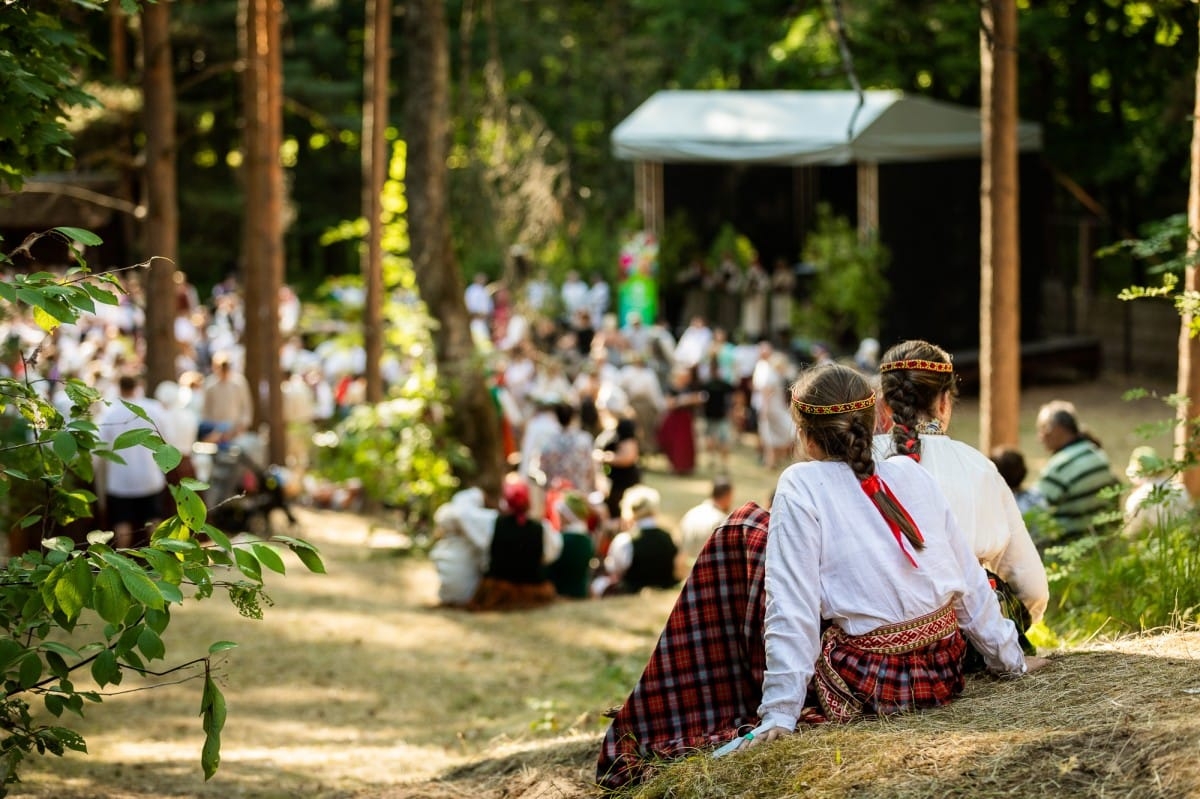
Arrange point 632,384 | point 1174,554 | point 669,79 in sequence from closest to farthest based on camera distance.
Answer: point 1174,554 → point 632,384 → point 669,79

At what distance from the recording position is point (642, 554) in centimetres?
1109

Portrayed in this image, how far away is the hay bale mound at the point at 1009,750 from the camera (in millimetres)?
3551

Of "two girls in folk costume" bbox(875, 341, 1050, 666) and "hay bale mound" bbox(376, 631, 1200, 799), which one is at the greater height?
"two girls in folk costume" bbox(875, 341, 1050, 666)

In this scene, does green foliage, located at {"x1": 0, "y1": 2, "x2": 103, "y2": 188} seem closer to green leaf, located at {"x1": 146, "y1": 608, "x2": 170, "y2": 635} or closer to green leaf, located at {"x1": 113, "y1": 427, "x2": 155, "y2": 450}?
green leaf, located at {"x1": 113, "y1": 427, "x2": 155, "y2": 450}

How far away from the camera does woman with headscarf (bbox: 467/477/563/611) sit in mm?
10797

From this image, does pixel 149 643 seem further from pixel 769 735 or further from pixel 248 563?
pixel 769 735

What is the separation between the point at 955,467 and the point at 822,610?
2.20 ft

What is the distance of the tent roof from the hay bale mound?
50.9 feet

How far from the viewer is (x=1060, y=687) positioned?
4.30 meters

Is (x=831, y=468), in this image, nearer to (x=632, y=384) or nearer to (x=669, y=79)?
(x=632, y=384)

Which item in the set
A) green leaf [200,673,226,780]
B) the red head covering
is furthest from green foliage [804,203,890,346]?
green leaf [200,673,226,780]

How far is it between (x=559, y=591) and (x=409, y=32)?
563 centimetres

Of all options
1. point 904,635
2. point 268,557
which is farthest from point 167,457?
point 904,635

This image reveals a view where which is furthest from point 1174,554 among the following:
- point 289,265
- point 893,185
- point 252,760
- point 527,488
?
point 289,265
